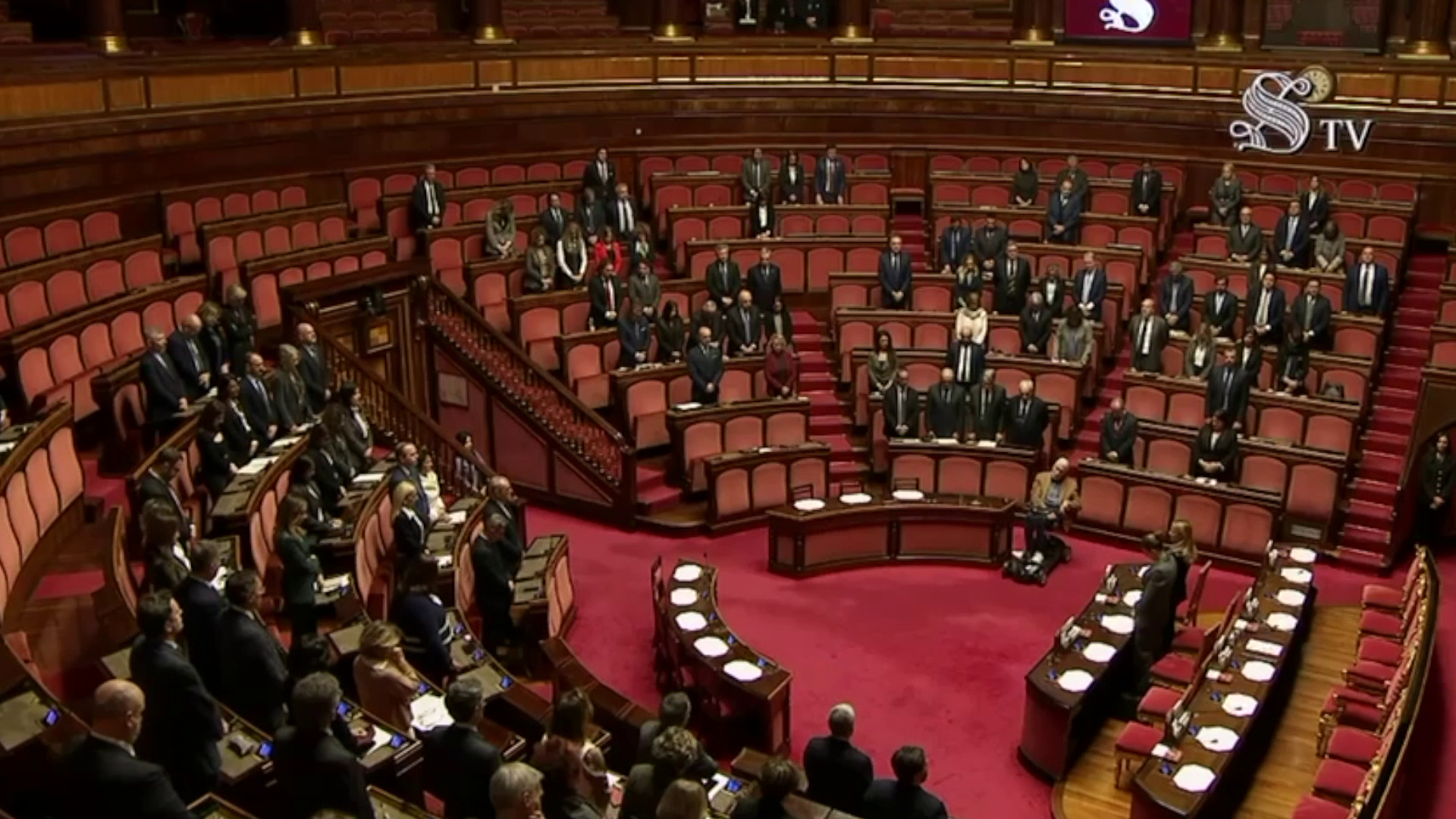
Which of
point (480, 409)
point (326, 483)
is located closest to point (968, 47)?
point (480, 409)

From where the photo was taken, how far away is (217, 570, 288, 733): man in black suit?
469 cm

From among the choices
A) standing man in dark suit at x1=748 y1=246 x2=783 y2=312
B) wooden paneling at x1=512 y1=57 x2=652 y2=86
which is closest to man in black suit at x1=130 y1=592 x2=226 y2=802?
standing man in dark suit at x1=748 y1=246 x2=783 y2=312

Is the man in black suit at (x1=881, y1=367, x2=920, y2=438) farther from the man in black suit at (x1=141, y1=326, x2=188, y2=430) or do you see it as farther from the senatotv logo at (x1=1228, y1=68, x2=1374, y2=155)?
the senatotv logo at (x1=1228, y1=68, x2=1374, y2=155)

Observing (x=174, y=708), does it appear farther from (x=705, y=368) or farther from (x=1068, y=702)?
(x=705, y=368)

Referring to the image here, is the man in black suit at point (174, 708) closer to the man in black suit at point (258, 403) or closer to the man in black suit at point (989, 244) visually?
the man in black suit at point (258, 403)

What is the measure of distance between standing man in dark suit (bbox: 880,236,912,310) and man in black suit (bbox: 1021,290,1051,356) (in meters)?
0.99

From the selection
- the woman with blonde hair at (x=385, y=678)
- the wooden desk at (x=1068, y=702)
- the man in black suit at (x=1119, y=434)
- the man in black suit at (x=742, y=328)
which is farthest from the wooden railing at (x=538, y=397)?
the woman with blonde hair at (x=385, y=678)

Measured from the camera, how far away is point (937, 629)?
8312 mm

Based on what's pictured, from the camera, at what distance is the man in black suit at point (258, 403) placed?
798 centimetres

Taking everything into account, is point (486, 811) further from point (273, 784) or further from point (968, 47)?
point (968, 47)

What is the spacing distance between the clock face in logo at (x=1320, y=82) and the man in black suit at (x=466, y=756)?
10.5 m

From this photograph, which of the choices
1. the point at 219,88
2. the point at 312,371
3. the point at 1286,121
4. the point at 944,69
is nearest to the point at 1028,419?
the point at 1286,121

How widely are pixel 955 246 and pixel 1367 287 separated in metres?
3.12

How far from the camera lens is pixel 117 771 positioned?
3514 mm
